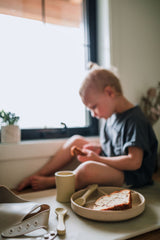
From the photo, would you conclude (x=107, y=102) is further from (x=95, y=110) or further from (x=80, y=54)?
(x=80, y=54)

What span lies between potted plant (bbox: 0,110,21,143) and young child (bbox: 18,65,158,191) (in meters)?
0.23

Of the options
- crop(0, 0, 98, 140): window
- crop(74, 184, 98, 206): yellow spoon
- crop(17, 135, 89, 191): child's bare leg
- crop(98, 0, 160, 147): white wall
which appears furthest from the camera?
crop(98, 0, 160, 147): white wall

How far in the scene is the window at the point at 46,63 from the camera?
1195 mm

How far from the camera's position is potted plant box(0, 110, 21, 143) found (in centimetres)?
104

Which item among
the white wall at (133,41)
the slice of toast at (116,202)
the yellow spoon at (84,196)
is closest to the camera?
the slice of toast at (116,202)

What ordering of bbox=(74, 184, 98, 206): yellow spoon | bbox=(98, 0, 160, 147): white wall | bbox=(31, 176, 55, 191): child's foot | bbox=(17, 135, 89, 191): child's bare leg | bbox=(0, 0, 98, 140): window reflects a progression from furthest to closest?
bbox=(98, 0, 160, 147): white wall
bbox=(0, 0, 98, 140): window
bbox=(17, 135, 89, 191): child's bare leg
bbox=(31, 176, 55, 191): child's foot
bbox=(74, 184, 98, 206): yellow spoon

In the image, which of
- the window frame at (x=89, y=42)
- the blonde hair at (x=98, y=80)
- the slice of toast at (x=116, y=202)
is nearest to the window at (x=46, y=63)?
the window frame at (x=89, y=42)

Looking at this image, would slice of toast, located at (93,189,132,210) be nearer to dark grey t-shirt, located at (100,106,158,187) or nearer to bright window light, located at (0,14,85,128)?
dark grey t-shirt, located at (100,106,158,187)

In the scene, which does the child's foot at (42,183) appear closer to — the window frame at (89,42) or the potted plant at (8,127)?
the potted plant at (8,127)

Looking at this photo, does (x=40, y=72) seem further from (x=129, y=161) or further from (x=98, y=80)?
(x=129, y=161)

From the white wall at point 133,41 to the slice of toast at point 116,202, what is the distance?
830 mm

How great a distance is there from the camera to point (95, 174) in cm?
88

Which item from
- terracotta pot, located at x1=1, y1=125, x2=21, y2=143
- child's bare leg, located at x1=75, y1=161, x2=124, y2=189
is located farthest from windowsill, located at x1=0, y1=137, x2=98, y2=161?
child's bare leg, located at x1=75, y1=161, x2=124, y2=189

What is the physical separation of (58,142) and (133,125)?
1.45 ft
